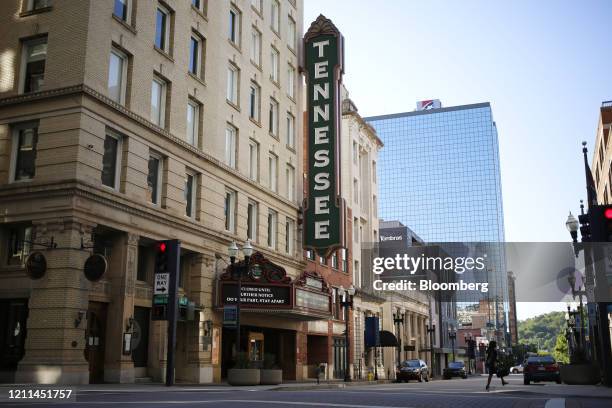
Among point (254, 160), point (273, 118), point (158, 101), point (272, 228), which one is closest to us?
point (158, 101)

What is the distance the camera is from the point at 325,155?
4322cm

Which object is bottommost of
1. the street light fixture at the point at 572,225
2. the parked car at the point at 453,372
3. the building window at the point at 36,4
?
the parked car at the point at 453,372

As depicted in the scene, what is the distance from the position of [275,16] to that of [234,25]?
260 inches

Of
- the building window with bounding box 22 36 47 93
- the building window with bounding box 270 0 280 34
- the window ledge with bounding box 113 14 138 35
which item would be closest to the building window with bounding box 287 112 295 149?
the building window with bounding box 270 0 280 34

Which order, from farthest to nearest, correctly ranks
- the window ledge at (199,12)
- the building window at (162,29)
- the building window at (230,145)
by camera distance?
the building window at (230,145) < the window ledge at (199,12) < the building window at (162,29)

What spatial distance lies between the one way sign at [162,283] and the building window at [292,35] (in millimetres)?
26111

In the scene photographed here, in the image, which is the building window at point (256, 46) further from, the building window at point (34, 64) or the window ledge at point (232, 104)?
the building window at point (34, 64)

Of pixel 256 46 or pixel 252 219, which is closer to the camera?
pixel 252 219

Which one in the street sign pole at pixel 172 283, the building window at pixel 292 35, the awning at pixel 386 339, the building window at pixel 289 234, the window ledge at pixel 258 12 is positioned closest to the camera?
the street sign pole at pixel 172 283

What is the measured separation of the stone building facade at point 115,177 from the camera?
23.7 metres

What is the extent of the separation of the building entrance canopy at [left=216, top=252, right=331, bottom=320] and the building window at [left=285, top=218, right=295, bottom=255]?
234 inches

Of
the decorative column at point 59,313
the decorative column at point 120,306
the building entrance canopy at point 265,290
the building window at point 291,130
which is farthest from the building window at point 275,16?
the decorative column at point 59,313
